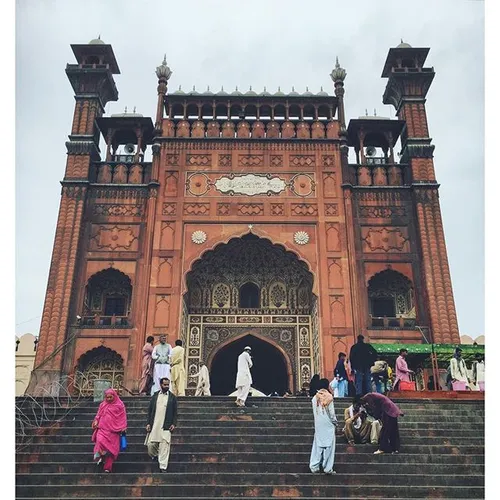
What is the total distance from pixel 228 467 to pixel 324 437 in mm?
1473

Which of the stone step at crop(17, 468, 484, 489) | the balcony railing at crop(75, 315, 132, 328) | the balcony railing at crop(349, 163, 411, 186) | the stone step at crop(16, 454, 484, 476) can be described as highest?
the balcony railing at crop(349, 163, 411, 186)

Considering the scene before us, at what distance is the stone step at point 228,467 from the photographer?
8336mm

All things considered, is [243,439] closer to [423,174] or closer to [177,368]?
[177,368]

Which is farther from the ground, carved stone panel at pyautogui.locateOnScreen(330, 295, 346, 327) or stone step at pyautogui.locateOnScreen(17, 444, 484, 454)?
carved stone panel at pyautogui.locateOnScreen(330, 295, 346, 327)

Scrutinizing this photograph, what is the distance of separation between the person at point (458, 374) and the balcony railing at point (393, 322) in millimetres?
3843

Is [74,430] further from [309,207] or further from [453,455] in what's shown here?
[309,207]

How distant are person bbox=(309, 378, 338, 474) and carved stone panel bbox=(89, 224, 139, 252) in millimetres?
11822

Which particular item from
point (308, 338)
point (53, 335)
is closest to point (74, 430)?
point (53, 335)

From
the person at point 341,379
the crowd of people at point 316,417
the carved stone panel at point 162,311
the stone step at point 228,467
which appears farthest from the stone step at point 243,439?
the carved stone panel at point 162,311

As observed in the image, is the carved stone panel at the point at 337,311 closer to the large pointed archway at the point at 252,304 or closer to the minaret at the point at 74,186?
the large pointed archway at the point at 252,304

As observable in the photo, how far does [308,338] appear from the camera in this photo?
19.1 metres

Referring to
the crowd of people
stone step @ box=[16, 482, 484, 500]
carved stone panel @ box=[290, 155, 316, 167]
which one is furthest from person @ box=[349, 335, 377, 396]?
carved stone panel @ box=[290, 155, 316, 167]

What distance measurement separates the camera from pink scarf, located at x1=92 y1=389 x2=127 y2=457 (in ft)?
26.8

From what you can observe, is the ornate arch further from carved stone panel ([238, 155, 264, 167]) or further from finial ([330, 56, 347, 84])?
finial ([330, 56, 347, 84])
